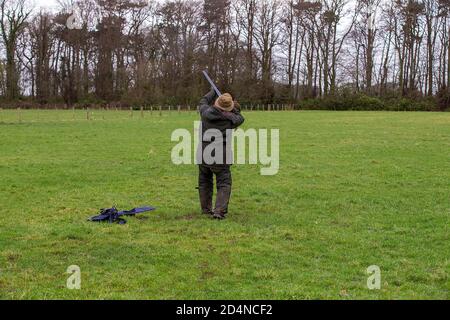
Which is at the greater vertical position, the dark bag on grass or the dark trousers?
the dark trousers

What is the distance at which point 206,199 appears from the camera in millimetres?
10961

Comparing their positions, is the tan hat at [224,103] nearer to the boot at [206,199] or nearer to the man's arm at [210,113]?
the man's arm at [210,113]

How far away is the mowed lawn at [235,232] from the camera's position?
6.76 meters

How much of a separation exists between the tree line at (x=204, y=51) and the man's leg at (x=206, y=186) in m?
74.6

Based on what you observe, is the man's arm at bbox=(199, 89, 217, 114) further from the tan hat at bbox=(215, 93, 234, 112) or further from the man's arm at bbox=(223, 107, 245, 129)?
the man's arm at bbox=(223, 107, 245, 129)

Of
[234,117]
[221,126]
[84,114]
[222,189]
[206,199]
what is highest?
[84,114]

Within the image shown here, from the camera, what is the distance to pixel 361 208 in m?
11.8

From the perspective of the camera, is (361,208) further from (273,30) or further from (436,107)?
(273,30)

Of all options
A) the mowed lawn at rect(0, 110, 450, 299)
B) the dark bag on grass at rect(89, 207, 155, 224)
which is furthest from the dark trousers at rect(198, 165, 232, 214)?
the dark bag on grass at rect(89, 207, 155, 224)

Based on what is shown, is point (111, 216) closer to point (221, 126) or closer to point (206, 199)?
point (206, 199)

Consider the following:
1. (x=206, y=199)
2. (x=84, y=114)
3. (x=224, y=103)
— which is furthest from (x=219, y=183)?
(x=84, y=114)

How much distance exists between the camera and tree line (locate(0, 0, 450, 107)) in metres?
87.1

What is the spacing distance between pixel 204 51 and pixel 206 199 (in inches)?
3217

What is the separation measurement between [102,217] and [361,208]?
554cm
